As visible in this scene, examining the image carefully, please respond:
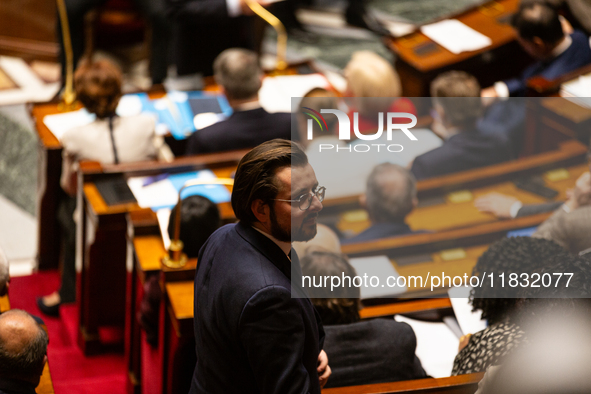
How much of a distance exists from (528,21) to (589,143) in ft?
3.32

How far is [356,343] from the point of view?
2.17 metres

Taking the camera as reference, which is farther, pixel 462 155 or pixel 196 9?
pixel 196 9

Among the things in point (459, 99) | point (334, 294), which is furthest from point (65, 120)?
point (334, 294)

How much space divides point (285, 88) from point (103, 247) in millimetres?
1750

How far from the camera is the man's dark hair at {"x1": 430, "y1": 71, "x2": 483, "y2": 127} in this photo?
3.54 m

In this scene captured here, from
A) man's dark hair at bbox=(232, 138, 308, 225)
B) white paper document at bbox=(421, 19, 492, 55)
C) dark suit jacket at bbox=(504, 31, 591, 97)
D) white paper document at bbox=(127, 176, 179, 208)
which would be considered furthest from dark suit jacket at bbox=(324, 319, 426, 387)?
white paper document at bbox=(421, 19, 492, 55)

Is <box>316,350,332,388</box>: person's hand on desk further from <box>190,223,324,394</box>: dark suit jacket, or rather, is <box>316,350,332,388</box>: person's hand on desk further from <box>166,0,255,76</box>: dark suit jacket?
<box>166,0,255,76</box>: dark suit jacket

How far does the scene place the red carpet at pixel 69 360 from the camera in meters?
2.97

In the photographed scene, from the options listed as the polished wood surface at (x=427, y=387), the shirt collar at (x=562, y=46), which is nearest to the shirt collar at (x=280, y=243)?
the polished wood surface at (x=427, y=387)

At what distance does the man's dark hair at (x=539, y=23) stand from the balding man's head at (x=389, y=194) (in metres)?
1.57

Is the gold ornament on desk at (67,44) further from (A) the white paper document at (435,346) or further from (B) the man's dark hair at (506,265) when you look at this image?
(B) the man's dark hair at (506,265)

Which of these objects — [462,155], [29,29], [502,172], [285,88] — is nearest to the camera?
[502,172]

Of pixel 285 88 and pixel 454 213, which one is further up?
pixel 285 88

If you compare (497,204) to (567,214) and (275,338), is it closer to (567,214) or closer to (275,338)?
(567,214)
